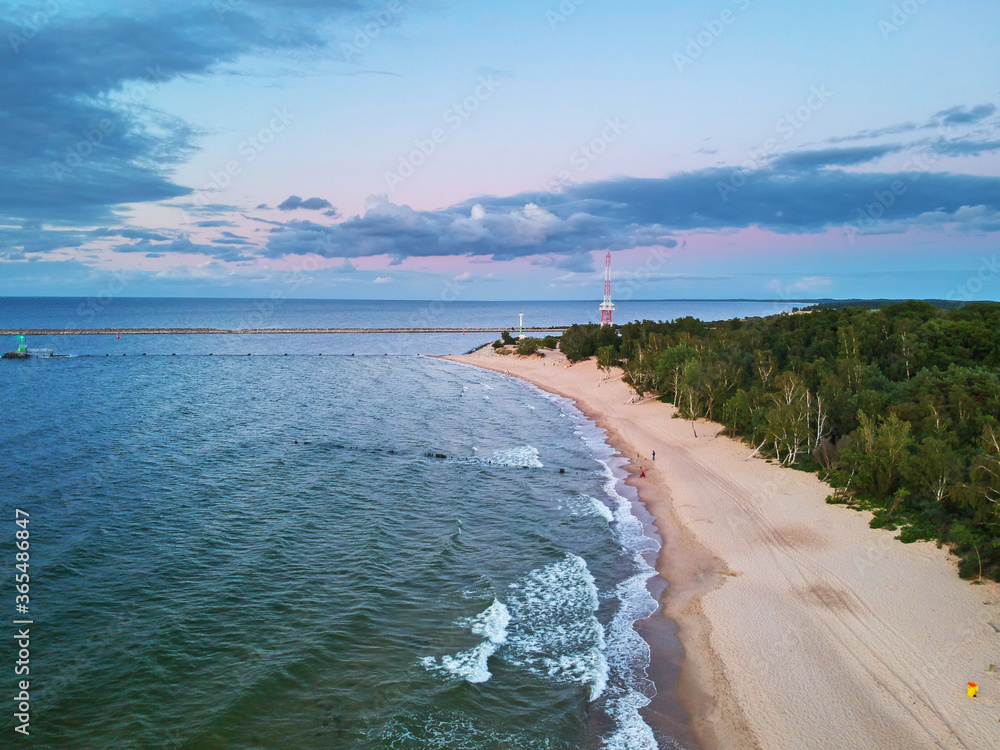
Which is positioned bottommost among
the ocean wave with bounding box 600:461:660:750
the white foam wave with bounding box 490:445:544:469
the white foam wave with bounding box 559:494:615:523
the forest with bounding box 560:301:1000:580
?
the ocean wave with bounding box 600:461:660:750

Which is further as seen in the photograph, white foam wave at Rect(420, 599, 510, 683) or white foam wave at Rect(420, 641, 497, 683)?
white foam wave at Rect(420, 599, 510, 683)

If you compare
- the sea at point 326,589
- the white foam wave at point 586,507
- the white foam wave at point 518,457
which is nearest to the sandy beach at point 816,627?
the sea at point 326,589

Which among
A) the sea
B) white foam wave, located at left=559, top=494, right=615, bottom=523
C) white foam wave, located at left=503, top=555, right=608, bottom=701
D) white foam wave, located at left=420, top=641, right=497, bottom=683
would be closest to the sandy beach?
the sea

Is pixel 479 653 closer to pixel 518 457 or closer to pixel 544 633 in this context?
pixel 544 633

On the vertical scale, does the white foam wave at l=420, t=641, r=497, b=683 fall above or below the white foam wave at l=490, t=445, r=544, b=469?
below

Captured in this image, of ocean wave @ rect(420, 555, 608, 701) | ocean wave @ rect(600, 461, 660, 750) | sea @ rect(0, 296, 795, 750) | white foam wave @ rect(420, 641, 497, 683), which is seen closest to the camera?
ocean wave @ rect(600, 461, 660, 750)

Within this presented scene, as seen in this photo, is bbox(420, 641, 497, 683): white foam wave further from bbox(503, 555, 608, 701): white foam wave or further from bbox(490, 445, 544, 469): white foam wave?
bbox(490, 445, 544, 469): white foam wave

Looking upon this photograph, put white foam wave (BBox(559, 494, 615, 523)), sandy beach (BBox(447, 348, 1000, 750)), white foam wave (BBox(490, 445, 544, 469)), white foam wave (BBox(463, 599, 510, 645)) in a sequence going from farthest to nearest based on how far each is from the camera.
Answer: white foam wave (BBox(490, 445, 544, 469)) → white foam wave (BBox(559, 494, 615, 523)) → white foam wave (BBox(463, 599, 510, 645)) → sandy beach (BBox(447, 348, 1000, 750))

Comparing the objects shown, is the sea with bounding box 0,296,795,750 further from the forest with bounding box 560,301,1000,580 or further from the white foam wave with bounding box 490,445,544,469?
the forest with bounding box 560,301,1000,580
